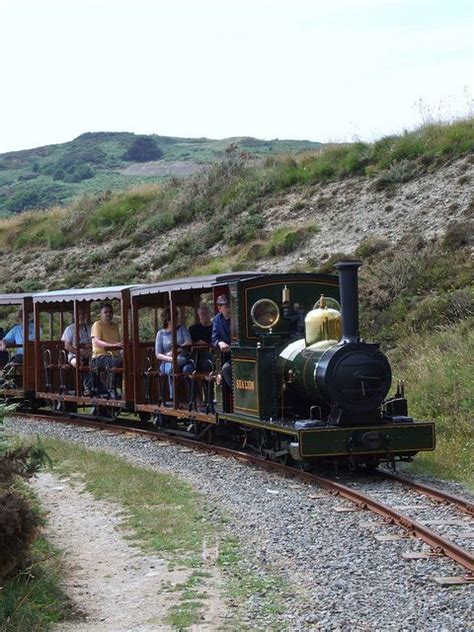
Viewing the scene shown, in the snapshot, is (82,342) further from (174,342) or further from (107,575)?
(107,575)

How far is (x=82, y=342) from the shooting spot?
20.9 m

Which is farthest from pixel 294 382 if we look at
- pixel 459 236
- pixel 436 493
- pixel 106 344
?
pixel 459 236

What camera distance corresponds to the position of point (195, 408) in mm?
16016

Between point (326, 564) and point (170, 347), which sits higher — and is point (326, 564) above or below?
below

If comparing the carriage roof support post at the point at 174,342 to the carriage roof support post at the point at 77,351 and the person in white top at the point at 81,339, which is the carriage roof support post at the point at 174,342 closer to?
the carriage roof support post at the point at 77,351

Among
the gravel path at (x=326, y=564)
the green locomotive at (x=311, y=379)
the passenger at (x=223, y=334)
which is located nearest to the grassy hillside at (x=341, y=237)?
the green locomotive at (x=311, y=379)

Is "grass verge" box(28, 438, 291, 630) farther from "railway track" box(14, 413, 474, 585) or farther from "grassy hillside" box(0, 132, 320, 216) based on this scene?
"grassy hillside" box(0, 132, 320, 216)

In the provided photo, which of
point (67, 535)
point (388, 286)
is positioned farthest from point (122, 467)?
point (388, 286)

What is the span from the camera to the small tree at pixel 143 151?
84.1m

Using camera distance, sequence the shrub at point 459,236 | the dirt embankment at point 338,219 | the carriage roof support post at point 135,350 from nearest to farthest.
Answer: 1. the carriage roof support post at point 135,350
2. the shrub at point 459,236
3. the dirt embankment at point 338,219

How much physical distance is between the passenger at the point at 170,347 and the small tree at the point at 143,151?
221 feet

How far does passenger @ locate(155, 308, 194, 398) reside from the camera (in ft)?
53.5

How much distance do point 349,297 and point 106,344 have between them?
8174 mm

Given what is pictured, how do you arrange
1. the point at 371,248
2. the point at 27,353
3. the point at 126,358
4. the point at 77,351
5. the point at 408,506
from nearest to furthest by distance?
the point at 408,506 → the point at 126,358 → the point at 77,351 → the point at 27,353 → the point at 371,248
